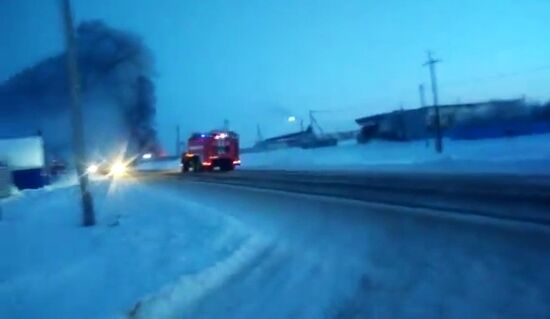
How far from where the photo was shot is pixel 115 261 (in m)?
11.0

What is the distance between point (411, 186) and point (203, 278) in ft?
35.9

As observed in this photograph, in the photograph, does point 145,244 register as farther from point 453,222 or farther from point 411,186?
point 411,186

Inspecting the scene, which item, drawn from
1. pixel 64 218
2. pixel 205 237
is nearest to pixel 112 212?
pixel 64 218

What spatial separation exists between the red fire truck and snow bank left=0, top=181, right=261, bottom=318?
2954cm

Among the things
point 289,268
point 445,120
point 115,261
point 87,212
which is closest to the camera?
point 289,268

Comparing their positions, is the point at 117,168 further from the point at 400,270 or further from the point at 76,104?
the point at 400,270

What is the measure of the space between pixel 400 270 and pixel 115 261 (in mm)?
4807

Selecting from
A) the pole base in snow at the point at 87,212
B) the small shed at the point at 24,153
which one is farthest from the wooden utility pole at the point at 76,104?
the small shed at the point at 24,153

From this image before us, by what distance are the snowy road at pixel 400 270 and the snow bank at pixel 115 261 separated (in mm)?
598

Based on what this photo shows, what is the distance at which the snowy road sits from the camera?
275 inches

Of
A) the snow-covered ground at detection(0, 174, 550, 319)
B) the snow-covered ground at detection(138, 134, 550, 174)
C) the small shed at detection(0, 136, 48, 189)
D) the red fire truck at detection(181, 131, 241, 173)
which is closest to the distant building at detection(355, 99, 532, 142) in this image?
the snow-covered ground at detection(138, 134, 550, 174)

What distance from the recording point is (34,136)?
47469 mm

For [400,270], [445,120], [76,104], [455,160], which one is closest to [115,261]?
[400,270]

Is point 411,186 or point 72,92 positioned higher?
point 72,92
